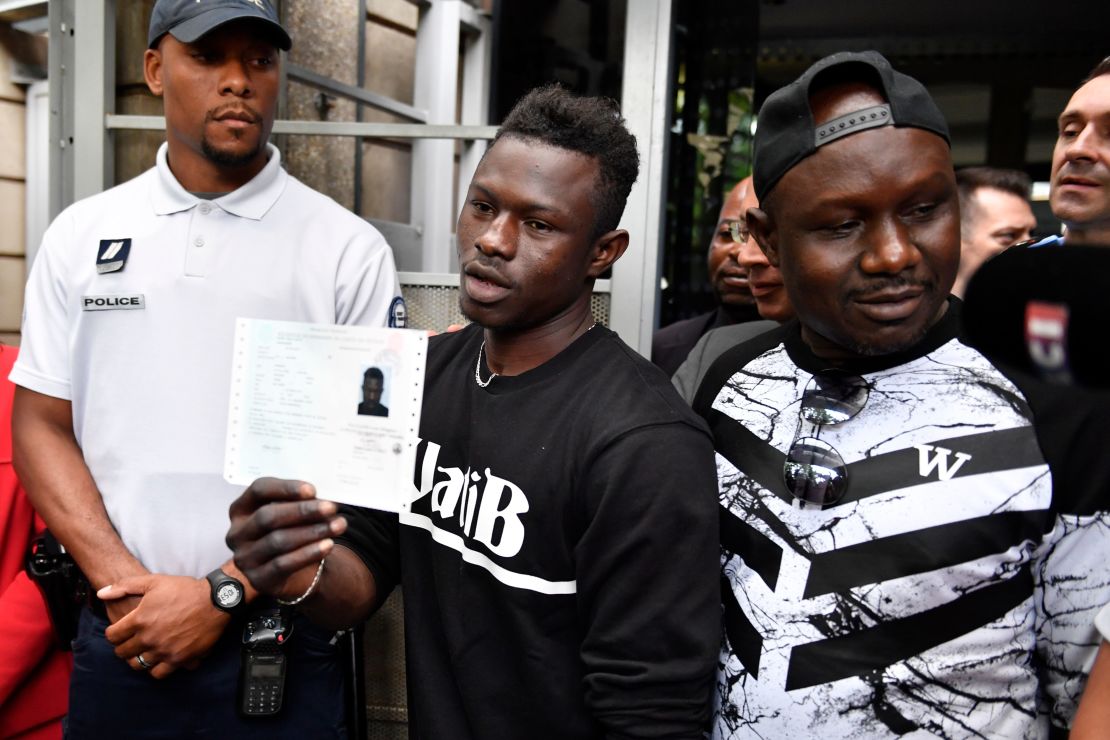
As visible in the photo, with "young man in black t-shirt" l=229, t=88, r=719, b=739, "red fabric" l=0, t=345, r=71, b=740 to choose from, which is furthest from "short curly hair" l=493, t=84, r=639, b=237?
"red fabric" l=0, t=345, r=71, b=740

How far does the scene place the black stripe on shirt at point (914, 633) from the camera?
139 cm

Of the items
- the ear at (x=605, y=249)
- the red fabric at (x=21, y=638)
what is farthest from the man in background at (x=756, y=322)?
the red fabric at (x=21, y=638)

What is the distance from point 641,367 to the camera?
64.6 inches

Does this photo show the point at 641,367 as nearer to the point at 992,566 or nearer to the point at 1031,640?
the point at 992,566

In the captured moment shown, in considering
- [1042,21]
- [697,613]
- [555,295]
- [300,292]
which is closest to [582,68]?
[1042,21]

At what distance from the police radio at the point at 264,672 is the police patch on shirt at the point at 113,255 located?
3.01 ft

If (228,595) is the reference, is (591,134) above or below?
above

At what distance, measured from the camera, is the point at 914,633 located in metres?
1.39

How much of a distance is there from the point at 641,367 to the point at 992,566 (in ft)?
2.06

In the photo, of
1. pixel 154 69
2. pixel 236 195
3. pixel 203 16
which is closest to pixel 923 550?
pixel 236 195

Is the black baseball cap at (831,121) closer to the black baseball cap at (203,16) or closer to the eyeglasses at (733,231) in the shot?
the eyeglasses at (733,231)

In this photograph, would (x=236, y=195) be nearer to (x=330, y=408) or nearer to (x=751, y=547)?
(x=330, y=408)

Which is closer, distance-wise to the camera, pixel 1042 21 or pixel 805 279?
pixel 805 279

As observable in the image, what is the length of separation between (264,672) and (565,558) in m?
0.97
